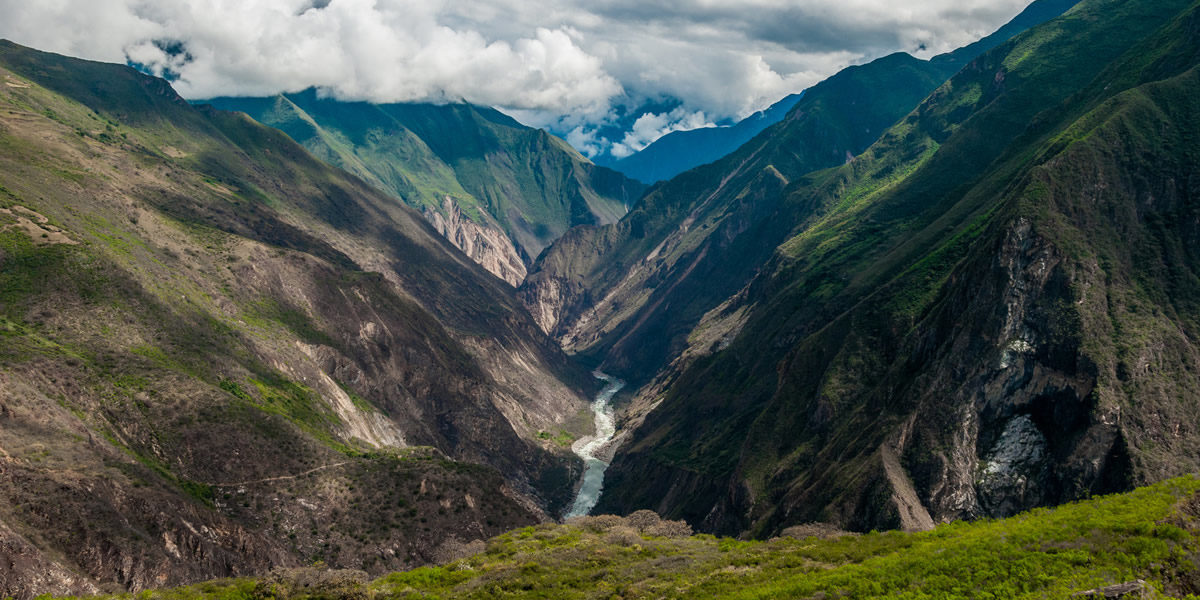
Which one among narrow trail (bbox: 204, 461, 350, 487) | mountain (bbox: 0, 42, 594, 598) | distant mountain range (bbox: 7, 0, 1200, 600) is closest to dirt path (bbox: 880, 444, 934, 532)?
distant mountain range (bbox: 7, 0, 1200, 600)

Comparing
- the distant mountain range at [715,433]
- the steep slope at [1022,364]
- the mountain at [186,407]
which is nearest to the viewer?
the distant mountain range at [715,433]

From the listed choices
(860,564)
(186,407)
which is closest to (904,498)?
(860,564)

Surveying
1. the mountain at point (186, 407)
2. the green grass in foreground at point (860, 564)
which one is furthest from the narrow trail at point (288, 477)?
the green grass in foreground at point (860, 564)

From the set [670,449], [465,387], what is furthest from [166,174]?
[670,449]

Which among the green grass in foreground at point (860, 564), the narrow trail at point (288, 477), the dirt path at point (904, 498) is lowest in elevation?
the narrow trail at point (288, 477)

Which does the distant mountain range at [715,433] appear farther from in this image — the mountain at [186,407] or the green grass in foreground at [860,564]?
the mountain at [186,407]

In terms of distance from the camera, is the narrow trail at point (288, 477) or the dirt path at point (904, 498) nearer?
the dirt path at point (904, 498)

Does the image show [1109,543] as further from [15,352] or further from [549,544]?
[15,352]
